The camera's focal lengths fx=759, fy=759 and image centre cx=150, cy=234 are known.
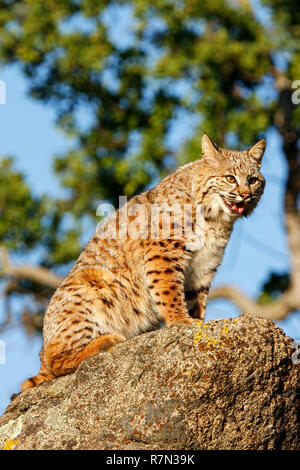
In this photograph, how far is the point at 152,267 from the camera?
6.93 metres

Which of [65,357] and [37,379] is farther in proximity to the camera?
[37,379]

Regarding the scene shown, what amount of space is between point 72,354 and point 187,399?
1687mm

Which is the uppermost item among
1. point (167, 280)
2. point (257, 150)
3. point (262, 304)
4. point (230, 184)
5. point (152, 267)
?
point (262, 304)

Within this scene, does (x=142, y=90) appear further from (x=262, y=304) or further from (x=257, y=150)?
(x=257, y=150)

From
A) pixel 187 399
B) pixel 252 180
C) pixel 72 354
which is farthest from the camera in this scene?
pixel 252 180

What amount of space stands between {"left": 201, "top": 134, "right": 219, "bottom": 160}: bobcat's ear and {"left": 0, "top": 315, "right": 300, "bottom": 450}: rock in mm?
2664

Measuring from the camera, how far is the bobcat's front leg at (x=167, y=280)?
676 centimetres

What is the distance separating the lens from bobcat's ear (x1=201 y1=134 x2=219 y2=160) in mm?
7660

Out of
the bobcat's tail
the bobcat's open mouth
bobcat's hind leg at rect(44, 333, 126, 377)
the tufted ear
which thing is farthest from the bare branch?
bobcat's hind leg at rect(44, 333, 126, 377)

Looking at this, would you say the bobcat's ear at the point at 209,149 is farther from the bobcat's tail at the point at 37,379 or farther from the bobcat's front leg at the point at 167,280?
the bobcat's tail at the point at 37,379

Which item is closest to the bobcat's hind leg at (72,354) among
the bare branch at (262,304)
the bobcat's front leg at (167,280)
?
the bobcat's front leg at (167,280)

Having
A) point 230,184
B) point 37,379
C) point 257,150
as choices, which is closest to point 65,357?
point 37,379

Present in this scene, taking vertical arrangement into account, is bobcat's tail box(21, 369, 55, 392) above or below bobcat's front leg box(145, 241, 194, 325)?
below

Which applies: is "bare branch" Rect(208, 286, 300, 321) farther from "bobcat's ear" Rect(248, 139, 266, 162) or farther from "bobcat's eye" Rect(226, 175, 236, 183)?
"bobcat's eye" Rect(226, 175, 236, 183)
